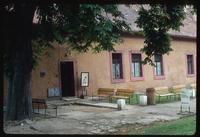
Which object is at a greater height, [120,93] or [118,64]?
[118,64]

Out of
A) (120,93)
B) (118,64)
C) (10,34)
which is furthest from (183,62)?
(10,34)

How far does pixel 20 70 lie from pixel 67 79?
354 inches

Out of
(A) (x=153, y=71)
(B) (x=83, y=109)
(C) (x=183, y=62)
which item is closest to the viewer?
(B) (x=83, y=109)

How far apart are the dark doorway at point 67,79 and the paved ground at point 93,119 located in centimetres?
294

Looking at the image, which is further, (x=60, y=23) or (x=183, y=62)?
(x=183, y=62)

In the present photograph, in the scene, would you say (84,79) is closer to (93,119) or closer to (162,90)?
(162,90)

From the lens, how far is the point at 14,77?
49.0 feet

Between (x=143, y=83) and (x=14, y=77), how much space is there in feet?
48.5

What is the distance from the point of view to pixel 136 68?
27938mm

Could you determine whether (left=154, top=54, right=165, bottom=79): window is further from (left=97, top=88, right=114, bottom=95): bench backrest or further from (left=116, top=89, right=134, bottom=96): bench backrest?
(left=116, top=89, right=134, bottom=96): bench backrest

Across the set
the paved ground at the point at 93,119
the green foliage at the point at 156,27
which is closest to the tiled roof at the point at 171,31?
the paved ground at the point at 93,119

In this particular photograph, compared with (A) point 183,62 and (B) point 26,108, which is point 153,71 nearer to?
(A) point 183,62

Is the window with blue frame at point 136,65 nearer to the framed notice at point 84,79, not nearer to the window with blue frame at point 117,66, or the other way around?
the window with blue frame at point 117,66

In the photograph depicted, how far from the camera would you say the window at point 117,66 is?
86.4 feet
